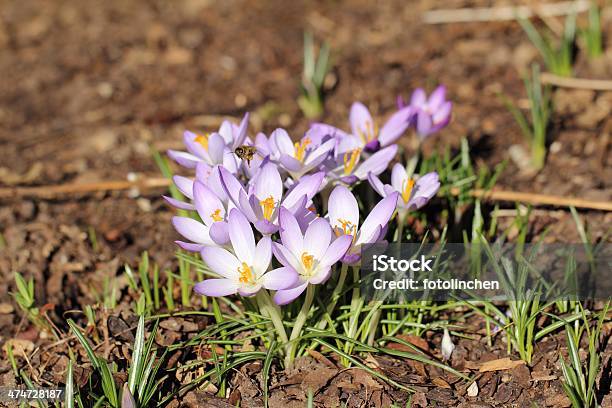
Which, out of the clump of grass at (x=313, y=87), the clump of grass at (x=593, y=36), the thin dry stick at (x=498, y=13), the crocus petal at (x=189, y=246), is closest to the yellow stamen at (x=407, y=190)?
the crocus petal at (x=189, y=246)

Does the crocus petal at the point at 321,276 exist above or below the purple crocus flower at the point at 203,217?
below

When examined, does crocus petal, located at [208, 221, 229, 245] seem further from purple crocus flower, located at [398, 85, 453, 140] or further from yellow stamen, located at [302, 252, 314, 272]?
purple crocus flower, located at [398, 85, 453, 140]

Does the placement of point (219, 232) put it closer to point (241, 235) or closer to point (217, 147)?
point (241, 235)

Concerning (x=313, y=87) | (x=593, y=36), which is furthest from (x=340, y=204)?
(x=593, y=36)

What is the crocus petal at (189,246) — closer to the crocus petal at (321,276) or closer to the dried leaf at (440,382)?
the crocus petal at (321,276)

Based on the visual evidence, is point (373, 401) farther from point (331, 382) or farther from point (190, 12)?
point (190, 12)
